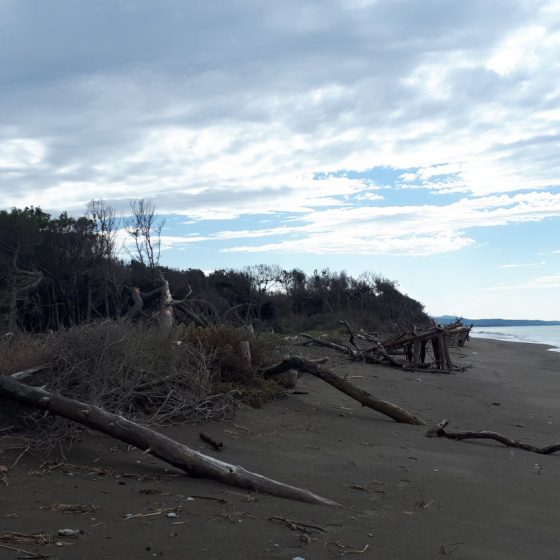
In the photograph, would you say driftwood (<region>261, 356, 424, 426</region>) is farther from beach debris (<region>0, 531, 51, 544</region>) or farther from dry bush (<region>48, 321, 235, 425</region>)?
beach debris (<region>0, 531, 51, 544</region>)

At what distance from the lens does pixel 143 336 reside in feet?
26.7

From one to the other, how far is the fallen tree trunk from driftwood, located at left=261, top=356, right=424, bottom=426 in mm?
3887

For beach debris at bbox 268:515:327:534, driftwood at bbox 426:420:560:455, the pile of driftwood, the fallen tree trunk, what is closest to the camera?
beach debris at bbox 268:515:327:534

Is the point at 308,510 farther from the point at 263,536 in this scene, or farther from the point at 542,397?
the point at 542,397

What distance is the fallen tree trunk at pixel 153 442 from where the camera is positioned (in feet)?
16.5

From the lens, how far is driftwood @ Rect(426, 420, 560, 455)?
7.40m

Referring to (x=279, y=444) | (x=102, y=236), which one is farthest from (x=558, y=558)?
(x=102, y=236)

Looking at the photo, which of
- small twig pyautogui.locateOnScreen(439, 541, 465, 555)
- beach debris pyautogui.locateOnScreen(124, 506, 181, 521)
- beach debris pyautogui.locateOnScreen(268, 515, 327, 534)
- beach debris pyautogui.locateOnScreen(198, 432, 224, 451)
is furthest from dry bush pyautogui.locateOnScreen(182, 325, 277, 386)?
small twig pyautogui.locateOnScreen(439, 541, 465, 555)

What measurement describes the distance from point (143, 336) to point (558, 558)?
5.47 m

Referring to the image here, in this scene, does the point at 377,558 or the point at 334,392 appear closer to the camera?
the point at 377,558

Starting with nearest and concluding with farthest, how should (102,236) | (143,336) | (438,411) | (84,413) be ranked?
(84,413) → (143,336) → (438,411) → (102,236)

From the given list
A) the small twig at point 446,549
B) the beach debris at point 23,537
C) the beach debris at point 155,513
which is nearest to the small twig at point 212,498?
the beach debris at point 155,513

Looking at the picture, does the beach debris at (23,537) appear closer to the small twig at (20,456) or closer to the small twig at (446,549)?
the small twig at (20,456)

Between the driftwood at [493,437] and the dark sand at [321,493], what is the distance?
134 mm
